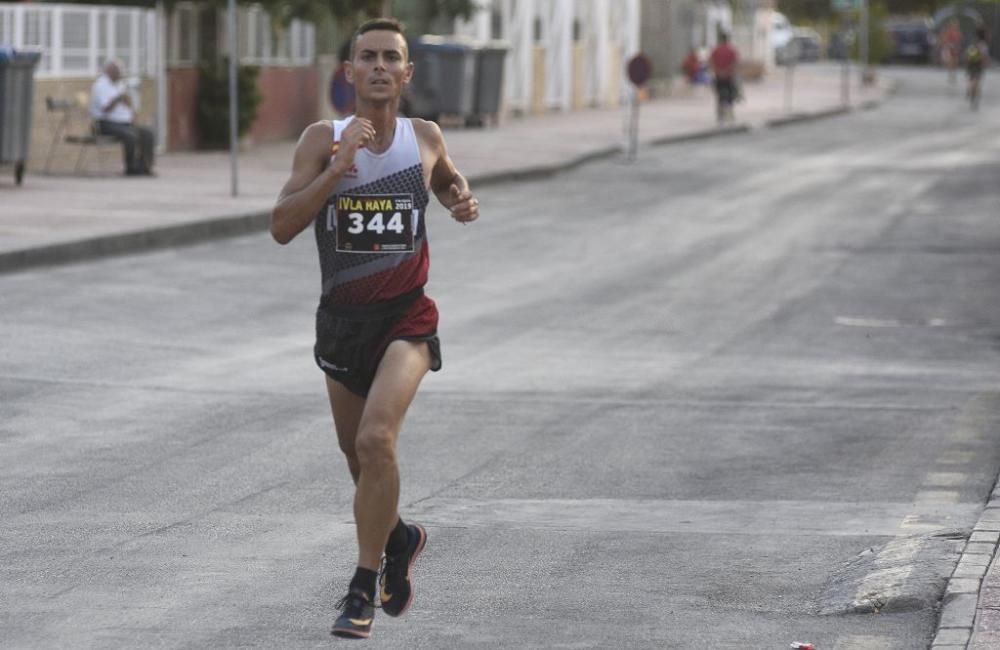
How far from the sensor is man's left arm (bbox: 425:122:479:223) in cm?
691

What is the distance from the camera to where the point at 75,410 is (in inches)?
444

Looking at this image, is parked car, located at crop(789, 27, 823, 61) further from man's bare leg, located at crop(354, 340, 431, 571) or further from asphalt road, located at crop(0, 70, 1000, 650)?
man's bare leg, located at crop(354, 340, 431, 571)

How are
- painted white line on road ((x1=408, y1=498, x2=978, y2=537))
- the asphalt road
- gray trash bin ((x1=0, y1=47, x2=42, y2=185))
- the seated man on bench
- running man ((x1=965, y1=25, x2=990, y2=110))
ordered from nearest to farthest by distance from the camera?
the asphalt road, painted white line on road ((x1=408, y1=498, x2=978, y2=537)), gray trash bin ((x1=0, y1=47, x2=42, y2=185)), the seated man on bench, running man ((x1=965, y1=25, x2=990, y2=110))

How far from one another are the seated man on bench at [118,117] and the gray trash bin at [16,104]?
6.89ft

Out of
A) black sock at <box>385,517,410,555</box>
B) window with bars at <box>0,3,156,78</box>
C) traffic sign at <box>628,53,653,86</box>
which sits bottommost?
black sock at <box>385,517,410,555</box>

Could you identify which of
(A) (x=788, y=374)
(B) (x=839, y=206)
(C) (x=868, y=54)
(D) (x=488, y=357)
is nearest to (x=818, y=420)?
(A) (x=788, y=374)

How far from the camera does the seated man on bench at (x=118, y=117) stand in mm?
27594

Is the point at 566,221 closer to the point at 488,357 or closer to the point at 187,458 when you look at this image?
the point at 488,357

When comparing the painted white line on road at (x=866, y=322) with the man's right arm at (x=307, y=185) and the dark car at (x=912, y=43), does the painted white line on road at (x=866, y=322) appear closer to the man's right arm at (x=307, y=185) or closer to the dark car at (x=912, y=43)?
the man's right arm at (x=307, y=185)

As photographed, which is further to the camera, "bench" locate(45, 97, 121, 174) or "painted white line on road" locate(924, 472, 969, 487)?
"bench" locate(45, 97, 121, 174)

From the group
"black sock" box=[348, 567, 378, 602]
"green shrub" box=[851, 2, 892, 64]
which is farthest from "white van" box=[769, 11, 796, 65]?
"black sock" box=[348, 567, 378, 602]

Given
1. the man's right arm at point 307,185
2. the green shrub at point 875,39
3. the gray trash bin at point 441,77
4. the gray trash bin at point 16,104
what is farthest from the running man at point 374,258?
the green shrub at point 875,39

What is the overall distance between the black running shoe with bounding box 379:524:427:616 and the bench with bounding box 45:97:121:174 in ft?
69.6

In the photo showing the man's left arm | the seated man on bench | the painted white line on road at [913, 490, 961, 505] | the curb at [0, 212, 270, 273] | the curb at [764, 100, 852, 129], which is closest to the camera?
the man's left arm
